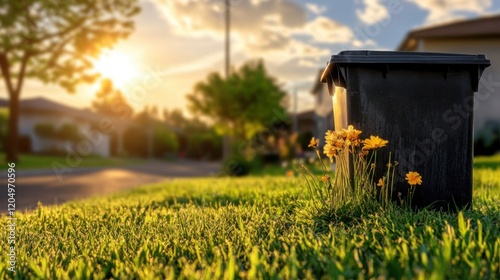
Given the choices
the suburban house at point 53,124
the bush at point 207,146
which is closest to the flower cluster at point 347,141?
the suburban house at point 53,124

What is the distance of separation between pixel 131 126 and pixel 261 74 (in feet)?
73.5

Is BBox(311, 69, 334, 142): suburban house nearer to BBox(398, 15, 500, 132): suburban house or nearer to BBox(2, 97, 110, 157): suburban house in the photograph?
BBox(398, 15, 500, 132): suburban house

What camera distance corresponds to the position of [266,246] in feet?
12.1

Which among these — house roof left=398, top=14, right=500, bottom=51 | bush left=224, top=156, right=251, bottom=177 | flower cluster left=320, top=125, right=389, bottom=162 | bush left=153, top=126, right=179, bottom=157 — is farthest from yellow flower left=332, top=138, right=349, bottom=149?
bush left=153, top=126, right=179, bottom=157

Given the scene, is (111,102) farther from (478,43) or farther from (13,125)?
(478,43)

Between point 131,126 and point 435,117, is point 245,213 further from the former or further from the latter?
point 131,126

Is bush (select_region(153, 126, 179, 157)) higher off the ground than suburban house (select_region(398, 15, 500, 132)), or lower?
lower

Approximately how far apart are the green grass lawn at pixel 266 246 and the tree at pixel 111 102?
68.6 meters

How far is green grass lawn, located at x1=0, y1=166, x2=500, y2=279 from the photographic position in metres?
3.07

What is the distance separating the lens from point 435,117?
5.26 meters

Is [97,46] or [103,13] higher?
[103,13]

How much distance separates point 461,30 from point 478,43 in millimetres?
1026

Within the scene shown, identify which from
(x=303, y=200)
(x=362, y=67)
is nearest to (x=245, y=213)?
(x=303, y=200)

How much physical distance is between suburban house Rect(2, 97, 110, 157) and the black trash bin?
126ft
